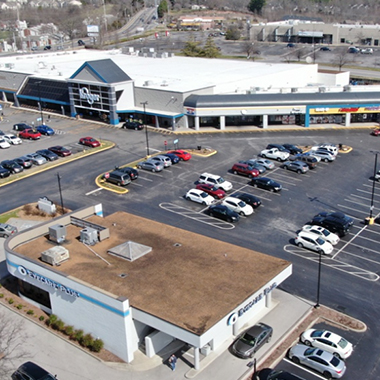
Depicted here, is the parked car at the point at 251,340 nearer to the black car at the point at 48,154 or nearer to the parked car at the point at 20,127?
the black car at the point at 48,154

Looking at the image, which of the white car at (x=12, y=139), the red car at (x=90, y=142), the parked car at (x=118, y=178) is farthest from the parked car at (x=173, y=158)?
the white car at (x=12, y=139)

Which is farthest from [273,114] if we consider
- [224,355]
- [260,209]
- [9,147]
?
[224,355]

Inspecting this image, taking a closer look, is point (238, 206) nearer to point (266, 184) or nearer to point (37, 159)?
point (266, 184)

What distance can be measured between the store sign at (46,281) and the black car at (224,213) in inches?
727

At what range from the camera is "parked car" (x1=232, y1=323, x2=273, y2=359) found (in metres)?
29.0

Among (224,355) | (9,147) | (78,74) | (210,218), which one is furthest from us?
(78,74)

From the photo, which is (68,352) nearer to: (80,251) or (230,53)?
(80,251)

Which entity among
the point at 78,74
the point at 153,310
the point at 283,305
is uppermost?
the point at 78,74

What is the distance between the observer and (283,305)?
33.8 m

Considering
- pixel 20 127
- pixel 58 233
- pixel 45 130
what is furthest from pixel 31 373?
Answer: pixel 20 127

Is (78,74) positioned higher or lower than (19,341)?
higher

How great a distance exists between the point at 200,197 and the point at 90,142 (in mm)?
23047

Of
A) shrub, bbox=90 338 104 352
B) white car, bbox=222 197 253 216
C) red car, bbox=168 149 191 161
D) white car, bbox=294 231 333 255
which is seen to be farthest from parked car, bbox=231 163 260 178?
shrub, bbox=90 338 104 352

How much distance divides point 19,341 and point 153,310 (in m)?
9.43
